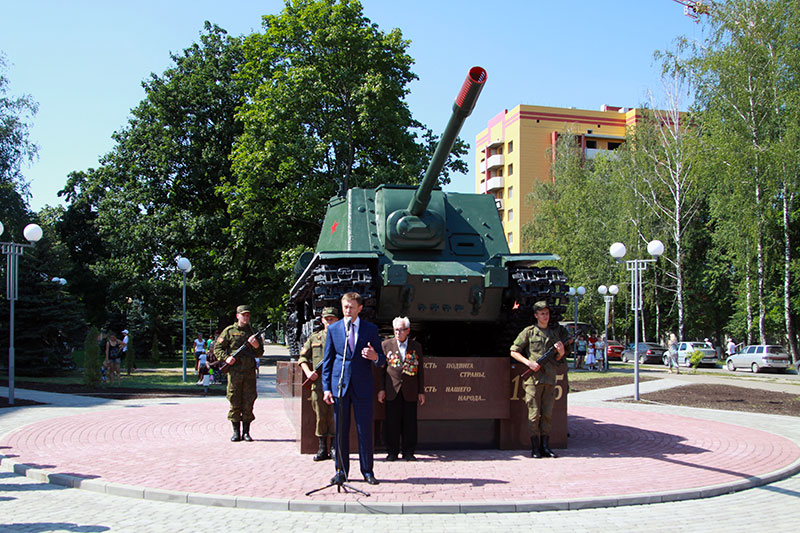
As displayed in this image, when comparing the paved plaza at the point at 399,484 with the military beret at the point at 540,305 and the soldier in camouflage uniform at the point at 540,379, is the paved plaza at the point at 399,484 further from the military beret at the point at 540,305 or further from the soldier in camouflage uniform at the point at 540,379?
the military beret at the point at 540,305

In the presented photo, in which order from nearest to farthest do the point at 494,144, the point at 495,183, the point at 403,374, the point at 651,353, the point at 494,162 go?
the point at 403,374
the point at 651,353
the point at 494,162
the point at 495,183
the point at 494,144

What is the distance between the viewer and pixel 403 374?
354 inches

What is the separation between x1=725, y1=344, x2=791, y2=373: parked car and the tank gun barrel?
2905cm

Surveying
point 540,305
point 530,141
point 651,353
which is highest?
point 530,141

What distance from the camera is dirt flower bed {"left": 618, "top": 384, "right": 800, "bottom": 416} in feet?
52.3

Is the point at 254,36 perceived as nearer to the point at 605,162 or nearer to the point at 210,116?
the point at 210,116

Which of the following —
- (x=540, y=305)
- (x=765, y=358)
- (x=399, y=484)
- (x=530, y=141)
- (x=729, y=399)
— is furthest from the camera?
(x=530, y=141)

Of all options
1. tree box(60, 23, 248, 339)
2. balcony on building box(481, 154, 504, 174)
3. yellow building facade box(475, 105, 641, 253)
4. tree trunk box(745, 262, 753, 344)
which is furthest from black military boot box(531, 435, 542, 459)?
balcony on building box(481, 154, 504, 174)

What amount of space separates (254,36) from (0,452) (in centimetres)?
2236

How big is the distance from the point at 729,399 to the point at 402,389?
12273 mm

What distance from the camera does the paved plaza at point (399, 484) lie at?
243 inches

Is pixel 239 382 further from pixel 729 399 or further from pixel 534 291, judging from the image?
pixel 729 399

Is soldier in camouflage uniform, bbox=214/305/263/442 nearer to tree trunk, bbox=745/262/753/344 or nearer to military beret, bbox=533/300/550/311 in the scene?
military beret, bbox=533/300/550/311

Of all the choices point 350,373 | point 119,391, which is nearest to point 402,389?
point 350,373
